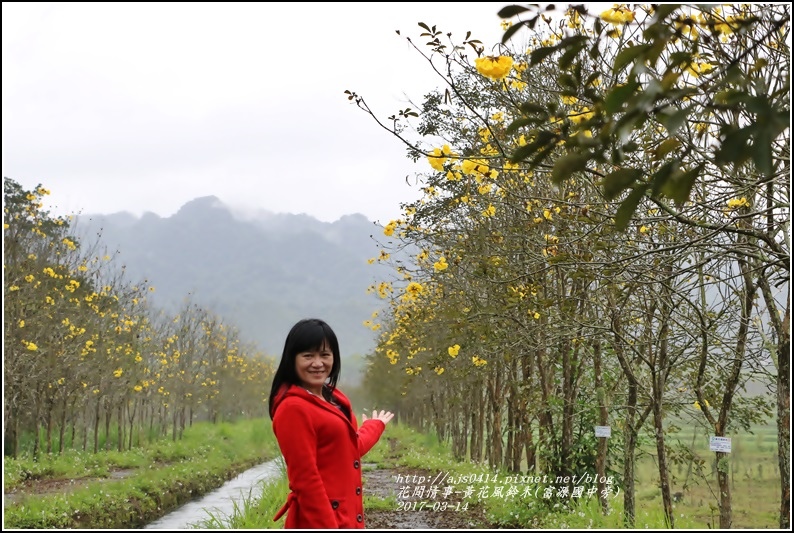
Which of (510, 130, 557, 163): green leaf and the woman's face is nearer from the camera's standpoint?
(510, 130, 557, 163): green leaf

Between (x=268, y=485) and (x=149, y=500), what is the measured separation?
3.01 meters

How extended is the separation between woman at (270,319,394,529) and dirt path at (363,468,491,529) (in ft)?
18.1

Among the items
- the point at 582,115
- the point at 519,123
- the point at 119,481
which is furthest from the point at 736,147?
the point at 119,481

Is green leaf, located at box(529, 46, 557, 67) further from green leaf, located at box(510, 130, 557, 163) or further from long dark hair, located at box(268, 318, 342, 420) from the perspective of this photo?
long dark hair, located at box(268, 318, 342, 420)

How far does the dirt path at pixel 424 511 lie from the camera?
826 cm

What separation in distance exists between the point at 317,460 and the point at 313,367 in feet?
1.17

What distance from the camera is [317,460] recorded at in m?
2.71

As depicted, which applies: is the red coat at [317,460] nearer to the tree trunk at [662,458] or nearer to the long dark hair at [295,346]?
the long dark hair at [295,346]

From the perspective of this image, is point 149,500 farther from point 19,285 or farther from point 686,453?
point 686,453

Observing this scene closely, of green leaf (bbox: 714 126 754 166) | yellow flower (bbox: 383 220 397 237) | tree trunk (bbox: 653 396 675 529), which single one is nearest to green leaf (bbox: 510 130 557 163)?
green leaf (bbox: 714 126 754 166)

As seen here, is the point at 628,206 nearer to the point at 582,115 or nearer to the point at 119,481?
the point at 582,115

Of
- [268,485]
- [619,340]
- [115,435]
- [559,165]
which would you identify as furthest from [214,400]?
[559,165]

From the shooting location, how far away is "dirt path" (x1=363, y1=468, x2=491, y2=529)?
826 centimetres

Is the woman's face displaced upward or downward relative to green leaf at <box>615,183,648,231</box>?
downward
